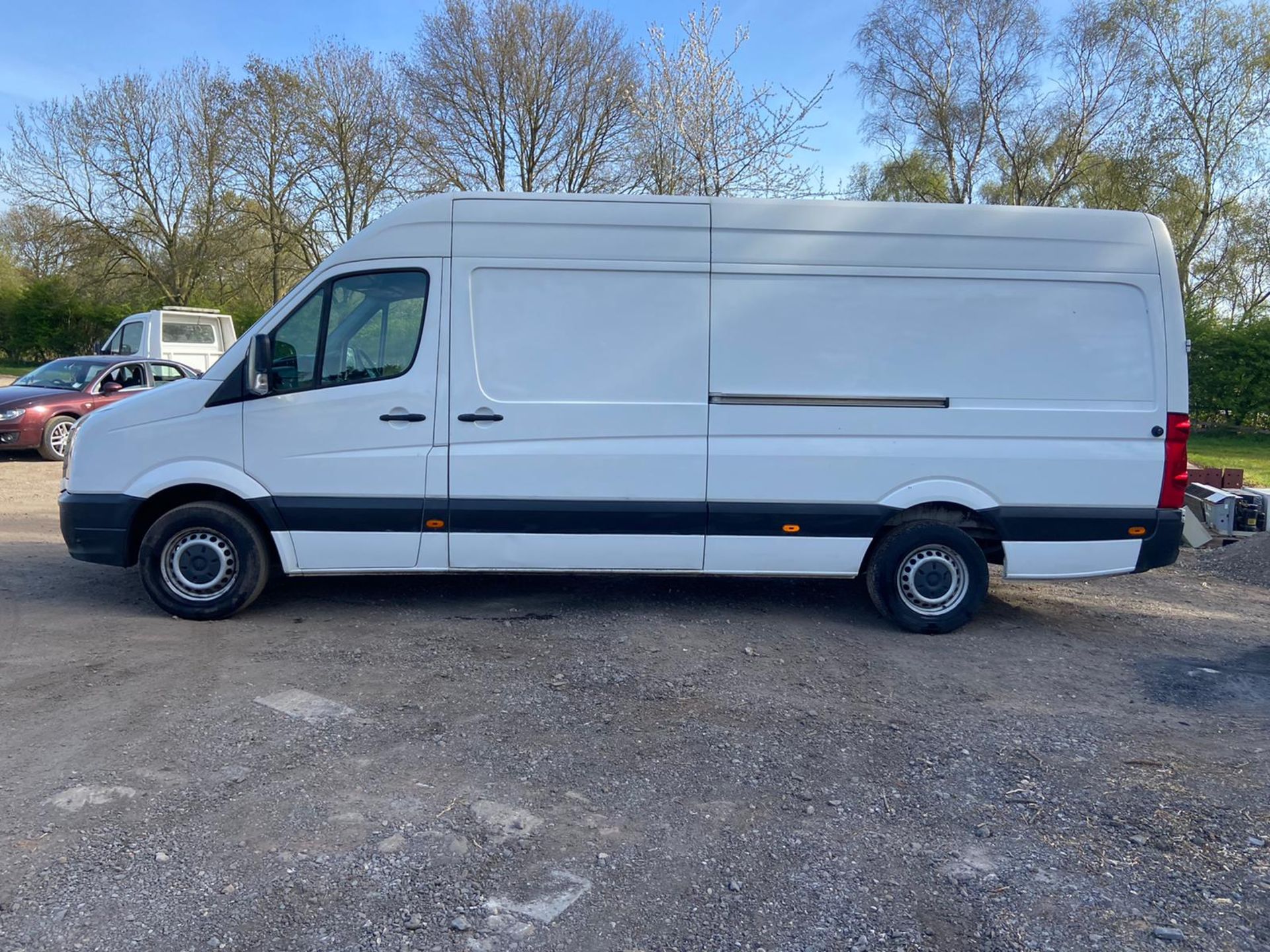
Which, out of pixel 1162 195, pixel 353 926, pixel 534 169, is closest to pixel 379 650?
pixel 353 926

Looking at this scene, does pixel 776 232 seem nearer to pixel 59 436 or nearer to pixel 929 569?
pixel 929 569

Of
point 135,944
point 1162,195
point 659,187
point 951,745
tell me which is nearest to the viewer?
point 135,944

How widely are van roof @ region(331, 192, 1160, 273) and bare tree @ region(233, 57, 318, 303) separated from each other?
2550 centimetres

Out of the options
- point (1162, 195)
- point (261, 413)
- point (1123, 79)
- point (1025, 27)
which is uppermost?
point (1025, 27)

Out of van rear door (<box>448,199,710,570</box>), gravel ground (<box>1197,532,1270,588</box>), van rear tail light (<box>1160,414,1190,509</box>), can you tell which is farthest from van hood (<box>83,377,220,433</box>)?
gravel ground (<box>1197,532,1270,588</box>)

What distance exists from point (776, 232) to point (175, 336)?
16.5 m

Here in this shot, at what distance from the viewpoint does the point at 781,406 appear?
5.85 m

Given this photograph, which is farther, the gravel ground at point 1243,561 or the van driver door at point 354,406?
the gravel ground at point 1243,561

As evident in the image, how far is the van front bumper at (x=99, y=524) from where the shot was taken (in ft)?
19.3

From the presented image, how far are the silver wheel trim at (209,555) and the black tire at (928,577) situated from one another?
13.6 ft

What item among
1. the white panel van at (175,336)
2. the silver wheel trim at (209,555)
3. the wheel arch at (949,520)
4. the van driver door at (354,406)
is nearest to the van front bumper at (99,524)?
the silver wheel trim at (209,555)

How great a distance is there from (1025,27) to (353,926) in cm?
3271

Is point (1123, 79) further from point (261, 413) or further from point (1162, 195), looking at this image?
point (261, 413)

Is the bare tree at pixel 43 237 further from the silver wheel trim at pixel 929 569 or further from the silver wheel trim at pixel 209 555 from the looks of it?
the silver wheel trim at pixel 929 569
